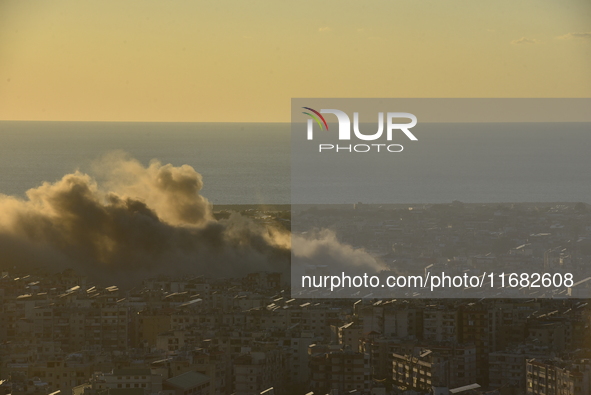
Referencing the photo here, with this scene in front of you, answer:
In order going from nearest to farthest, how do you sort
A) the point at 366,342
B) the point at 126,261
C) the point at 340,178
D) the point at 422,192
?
the point at 366,342 → the point at 126,261 → the point at 422,192 → the point at 340,178

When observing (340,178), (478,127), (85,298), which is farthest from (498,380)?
(478,127)

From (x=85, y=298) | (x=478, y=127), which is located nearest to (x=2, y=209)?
(x=85, y=298)

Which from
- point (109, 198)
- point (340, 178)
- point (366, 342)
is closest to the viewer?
point (366, 342)

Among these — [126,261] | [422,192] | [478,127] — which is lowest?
[126,261]

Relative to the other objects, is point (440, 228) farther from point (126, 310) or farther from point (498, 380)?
point (498, 380)

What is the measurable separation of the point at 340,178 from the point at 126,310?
2753 cm

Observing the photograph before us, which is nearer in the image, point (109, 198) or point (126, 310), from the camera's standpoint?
point (126, 310)

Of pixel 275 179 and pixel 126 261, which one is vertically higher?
pixel 275 179

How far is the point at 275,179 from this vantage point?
1644 inches

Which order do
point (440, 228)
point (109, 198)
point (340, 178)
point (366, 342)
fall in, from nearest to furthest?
point (366, 342), point (109, 198), point (440, 228), point (340, 178)

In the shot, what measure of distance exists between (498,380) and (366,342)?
1.53 meters

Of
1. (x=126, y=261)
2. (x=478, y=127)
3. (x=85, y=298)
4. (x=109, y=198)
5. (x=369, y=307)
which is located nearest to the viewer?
(x=369, y=307)

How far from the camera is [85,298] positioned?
45.2ft

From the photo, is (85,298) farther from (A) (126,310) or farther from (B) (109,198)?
(B) (109,198)
